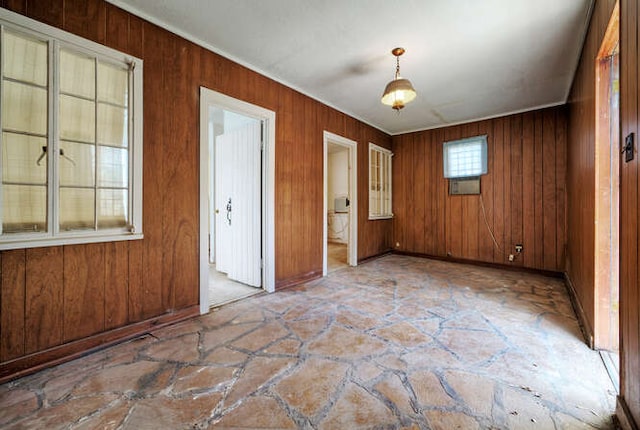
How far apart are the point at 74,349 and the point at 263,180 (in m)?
2.29

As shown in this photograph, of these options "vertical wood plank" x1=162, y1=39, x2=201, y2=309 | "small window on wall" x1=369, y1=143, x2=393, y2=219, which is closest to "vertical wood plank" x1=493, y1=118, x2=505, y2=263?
"small window on wall" x1=369, y1=143, x2=393, y2=219

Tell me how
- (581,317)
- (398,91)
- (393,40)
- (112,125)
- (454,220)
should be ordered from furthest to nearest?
(454,220), (398,91), (393,40), (581,317), (112,125)

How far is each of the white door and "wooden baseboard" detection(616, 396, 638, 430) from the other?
311cm

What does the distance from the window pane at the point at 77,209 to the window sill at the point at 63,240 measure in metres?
0.08

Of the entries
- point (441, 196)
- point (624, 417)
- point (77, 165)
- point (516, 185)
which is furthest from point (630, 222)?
point (441, 196)

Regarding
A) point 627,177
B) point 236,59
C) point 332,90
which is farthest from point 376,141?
point 627,177

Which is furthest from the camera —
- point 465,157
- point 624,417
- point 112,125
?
point 465,157

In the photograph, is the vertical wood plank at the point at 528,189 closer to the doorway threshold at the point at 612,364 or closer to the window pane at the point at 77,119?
the doorway threshold at the point at 612,364

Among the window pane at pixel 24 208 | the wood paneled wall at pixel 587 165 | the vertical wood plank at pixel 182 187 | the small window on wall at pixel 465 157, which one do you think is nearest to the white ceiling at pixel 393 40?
the wood paneled wall at pixel 587 165

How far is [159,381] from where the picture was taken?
1632mm

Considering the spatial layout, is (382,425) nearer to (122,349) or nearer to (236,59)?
(122,349)

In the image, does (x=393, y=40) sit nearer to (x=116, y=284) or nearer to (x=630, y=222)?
(x=630, y=222)

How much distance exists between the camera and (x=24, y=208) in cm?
175

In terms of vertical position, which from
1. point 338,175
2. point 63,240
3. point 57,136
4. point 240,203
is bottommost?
point 63,240
